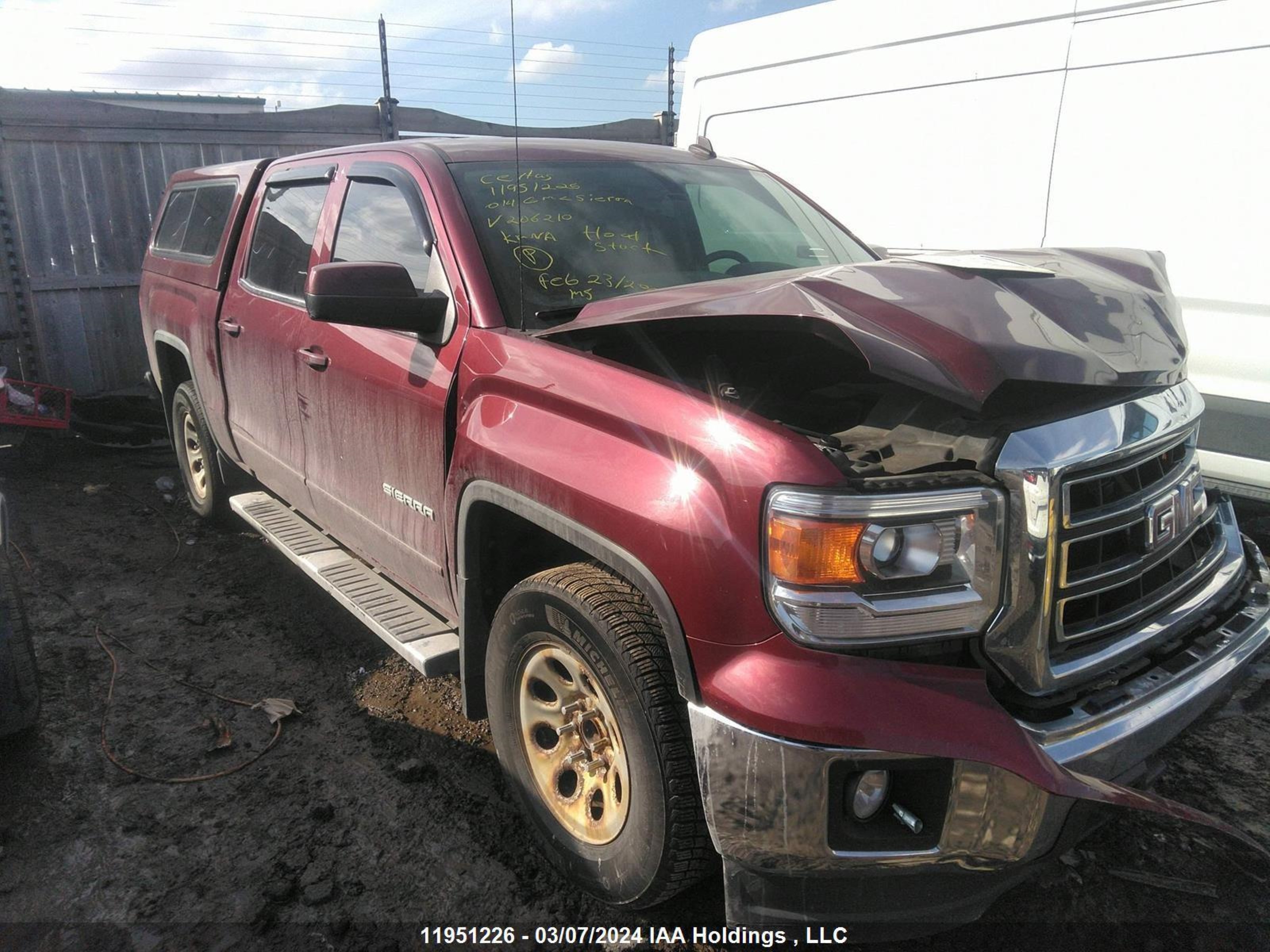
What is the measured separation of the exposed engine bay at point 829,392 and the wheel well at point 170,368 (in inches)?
154

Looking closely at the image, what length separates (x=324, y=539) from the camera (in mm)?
3912

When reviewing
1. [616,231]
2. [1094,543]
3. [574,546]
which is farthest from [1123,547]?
[616,231]

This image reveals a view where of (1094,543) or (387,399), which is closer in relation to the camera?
(1094,543)

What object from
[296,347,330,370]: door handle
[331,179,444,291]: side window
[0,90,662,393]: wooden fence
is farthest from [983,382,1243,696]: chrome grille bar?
[0,90,662,393]: wooden fence

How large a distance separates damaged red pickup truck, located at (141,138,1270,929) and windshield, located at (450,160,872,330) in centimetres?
2

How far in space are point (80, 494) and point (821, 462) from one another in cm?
609

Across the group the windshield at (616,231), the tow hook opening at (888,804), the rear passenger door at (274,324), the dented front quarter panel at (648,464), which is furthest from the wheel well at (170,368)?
the tow hook opening at (888,804)

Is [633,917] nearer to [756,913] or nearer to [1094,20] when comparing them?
[756,913]

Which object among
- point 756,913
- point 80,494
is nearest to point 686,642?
point 756,913

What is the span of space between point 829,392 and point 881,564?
30.1 inches

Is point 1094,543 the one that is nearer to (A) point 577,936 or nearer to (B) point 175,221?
(A) point 577,936

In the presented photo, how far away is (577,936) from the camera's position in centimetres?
230

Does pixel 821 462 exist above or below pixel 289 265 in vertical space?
below

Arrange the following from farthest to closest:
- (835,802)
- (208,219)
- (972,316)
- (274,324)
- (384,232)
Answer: (208,219) → (274,324) → (384,232) → (972,316) → (835,802)
